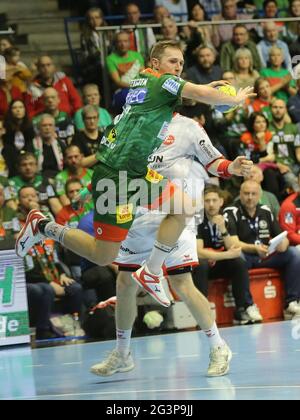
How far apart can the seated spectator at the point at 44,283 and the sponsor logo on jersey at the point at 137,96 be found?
418 cm

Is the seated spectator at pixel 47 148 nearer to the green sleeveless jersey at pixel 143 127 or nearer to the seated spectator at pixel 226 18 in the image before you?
the seated spectator at pixel 226 18

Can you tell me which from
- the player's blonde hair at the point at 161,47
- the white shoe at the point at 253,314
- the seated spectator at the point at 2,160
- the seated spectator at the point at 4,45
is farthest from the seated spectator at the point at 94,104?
the player's blonde hair at the point at 161,47

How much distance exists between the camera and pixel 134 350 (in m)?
10.3

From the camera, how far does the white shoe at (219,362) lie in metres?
8.18

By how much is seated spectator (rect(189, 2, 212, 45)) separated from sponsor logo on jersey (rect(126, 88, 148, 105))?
745 centimetres

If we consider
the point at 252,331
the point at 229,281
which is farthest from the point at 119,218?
the point at 229,281

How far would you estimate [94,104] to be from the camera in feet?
46.7

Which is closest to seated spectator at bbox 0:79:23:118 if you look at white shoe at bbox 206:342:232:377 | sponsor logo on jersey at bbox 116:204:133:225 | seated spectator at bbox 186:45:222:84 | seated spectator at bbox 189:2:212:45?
seated spectator at bbox 186:45:222:84

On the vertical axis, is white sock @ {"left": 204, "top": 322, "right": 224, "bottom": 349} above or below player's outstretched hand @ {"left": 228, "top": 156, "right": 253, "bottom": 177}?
below

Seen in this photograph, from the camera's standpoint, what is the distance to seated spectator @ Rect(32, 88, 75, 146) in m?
13.8

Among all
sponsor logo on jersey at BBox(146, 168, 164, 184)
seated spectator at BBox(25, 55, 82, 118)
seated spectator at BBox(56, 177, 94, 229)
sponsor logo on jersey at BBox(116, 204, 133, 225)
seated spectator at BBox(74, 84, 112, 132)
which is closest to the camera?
sponsor logo on jersey at BBox(116, 204, 133, 225)

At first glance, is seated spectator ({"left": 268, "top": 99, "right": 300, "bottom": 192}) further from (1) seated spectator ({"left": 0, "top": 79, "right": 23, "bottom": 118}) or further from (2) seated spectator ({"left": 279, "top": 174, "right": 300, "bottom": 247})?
(1) seated spectator ({"left": 0, "top": 79, "right": 23, "bottom": 118})

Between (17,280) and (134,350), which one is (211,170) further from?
(17,280)

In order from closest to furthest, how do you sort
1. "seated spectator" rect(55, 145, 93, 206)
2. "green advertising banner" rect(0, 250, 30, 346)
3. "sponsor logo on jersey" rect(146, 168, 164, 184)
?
"sponsor logo on jersey" rect(146, 168, 164, 184) < "green advertising banner" rect(0, 250, 30, 346) < "seated spectator" rect(55, 145, 93, 206)
